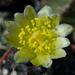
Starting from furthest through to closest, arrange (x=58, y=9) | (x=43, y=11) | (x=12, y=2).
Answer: (x=12, y=2) → (x=58, y=9) → (x=43, y=11)

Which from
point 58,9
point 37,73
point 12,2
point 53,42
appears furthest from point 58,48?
point 12,2

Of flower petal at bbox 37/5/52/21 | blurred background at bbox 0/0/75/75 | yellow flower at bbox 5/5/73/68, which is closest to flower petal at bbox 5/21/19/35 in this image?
yellow flower at bbox 5/5/73/68

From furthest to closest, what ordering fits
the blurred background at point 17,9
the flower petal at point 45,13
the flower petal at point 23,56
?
the blurred background at point 17,9
the flower petal at point 45,13
the flower petal at point 23,56

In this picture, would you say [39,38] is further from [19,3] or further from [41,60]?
[19,3]

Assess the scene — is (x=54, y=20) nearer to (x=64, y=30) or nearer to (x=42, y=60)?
(x=64, y=30)

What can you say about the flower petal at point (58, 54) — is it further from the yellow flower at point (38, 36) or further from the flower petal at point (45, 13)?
the flower petal at point (45, 13)

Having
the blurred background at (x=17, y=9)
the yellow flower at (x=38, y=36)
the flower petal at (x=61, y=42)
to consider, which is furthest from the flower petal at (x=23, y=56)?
the blurred background at (x=17, y=9)
